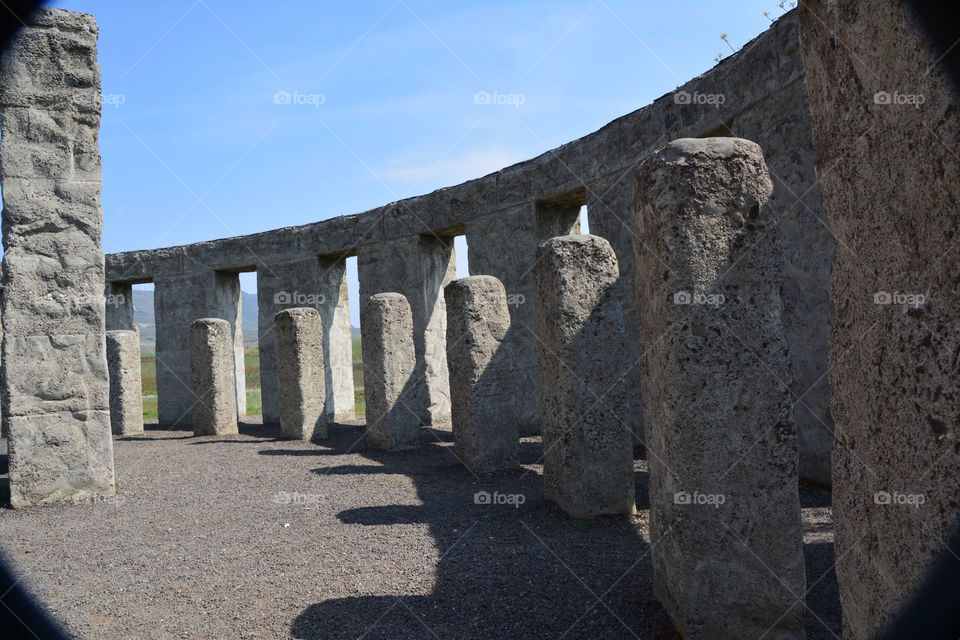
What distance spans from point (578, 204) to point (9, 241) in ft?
24.9

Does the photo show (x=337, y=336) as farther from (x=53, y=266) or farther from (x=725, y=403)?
(x=725, y=403)

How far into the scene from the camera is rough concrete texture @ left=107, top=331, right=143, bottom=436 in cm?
1282

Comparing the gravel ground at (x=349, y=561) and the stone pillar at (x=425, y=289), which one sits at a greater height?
the stone pillar at (x=425, y=289)

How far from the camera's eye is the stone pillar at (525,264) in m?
11.5

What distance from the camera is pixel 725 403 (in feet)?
10.4

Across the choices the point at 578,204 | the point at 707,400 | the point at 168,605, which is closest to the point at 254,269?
the point at 578,204

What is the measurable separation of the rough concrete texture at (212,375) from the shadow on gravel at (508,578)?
264 inches

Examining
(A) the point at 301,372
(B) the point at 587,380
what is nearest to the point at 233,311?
(A) the point at 301,372

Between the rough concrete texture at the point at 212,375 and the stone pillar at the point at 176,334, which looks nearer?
the rough concrete texture at the point at 212,375

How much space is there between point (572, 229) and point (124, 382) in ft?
26.7

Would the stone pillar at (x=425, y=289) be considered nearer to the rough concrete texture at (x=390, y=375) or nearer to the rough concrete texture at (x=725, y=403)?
the rough concrete texture at (x=390, y=375)

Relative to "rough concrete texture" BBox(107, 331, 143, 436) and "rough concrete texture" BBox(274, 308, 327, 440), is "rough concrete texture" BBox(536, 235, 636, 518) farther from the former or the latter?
"rough concrete texture" BBox(107, 331, 143, 436)

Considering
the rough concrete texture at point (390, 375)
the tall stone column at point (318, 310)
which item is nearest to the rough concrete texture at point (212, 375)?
the tall stone column at point (318, 310)

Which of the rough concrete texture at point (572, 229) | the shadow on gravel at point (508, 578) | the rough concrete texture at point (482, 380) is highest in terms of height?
the rough concrete texture at point (572, 229)
